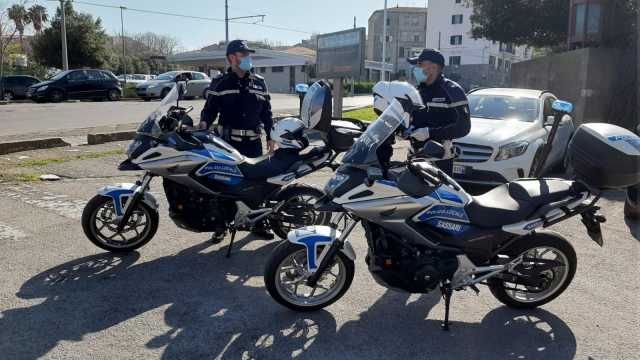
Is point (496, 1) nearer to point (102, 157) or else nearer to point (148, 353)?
point (102, 157)

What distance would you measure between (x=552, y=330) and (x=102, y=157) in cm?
864

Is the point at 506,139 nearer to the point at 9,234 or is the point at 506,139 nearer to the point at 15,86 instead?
the point at 9,234

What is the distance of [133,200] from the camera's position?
4855mm

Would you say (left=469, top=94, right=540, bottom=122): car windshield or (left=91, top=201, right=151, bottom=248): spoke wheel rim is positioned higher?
(left=469, top=94, right=540, bottom=122): car windshield

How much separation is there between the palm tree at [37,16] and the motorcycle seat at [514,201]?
4741 cm

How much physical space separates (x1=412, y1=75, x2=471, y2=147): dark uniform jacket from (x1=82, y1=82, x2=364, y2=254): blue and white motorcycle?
958mm

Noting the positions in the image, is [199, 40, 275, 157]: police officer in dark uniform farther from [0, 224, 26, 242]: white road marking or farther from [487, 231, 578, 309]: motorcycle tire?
[487, 231, 578, 309]: motorcycle tire

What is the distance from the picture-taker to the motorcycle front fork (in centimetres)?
485

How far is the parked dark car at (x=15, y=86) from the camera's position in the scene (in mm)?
26469

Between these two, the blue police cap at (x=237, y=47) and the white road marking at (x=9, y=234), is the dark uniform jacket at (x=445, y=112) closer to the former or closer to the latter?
the blue police cap at (x=237, y=47)

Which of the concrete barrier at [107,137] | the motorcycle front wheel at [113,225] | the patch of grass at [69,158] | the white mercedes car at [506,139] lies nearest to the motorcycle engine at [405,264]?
the motorcycle front wheel at [113,225]

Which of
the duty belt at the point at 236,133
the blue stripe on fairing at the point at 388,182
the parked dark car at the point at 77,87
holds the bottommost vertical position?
the blue stripe on fairing at the point at 388,182

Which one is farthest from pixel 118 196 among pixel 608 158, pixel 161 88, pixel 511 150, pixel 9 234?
pixel 161 88

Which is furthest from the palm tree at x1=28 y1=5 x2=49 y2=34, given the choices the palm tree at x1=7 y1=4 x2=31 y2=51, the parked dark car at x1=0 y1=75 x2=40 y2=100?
the parked dark car at x1=0 y1=75 x2=40 y2=100
